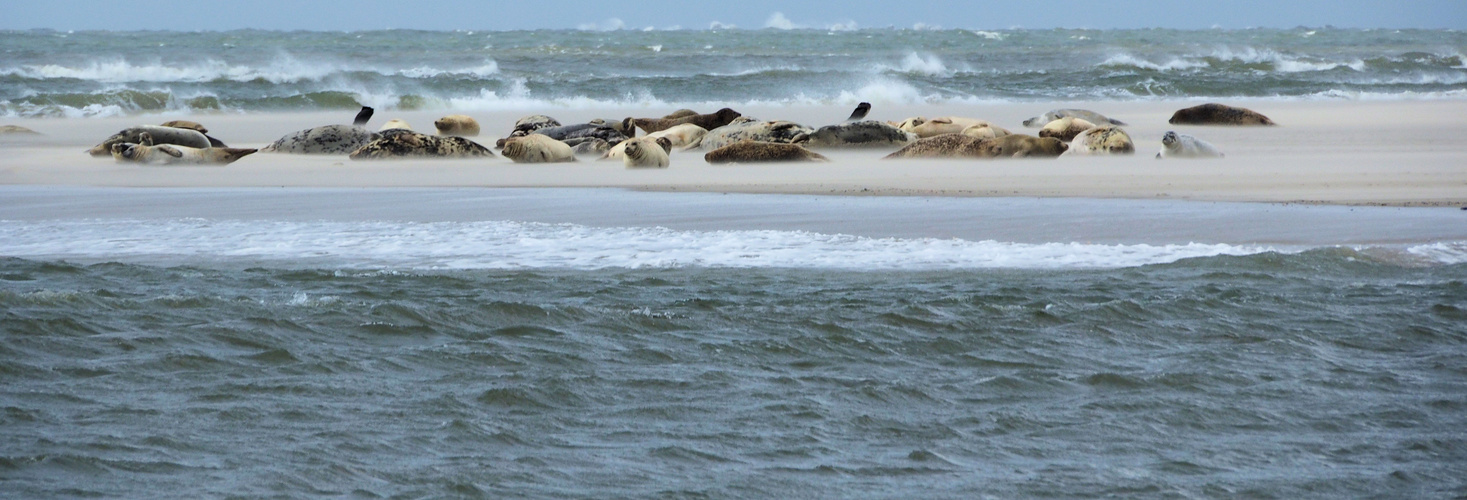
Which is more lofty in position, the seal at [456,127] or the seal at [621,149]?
the seal at [456,127]

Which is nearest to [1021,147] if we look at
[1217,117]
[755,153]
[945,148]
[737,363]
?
[945,148]

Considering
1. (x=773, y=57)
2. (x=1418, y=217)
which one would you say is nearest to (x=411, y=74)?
(x=773, y=57)

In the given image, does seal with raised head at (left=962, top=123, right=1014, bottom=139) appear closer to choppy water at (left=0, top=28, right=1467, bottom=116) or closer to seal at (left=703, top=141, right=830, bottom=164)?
seal at (left=703, top=141, right=830, bottom=164)

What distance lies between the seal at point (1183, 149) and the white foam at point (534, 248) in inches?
222

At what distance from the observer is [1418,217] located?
7.75 metres

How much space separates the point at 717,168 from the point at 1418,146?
6.43m

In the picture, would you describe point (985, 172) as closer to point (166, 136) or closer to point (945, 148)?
point (945, 148)

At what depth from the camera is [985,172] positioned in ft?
35.9

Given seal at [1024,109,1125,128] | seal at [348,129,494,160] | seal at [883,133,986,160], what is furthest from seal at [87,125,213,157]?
seal at [1024,109,1125,128]

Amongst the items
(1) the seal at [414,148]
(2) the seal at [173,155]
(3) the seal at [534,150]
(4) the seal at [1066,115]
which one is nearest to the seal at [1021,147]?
(3) the seal at [534,150]

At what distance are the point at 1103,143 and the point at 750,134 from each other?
3.34m

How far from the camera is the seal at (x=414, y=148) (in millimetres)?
12797

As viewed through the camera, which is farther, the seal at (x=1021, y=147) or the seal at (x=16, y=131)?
the seal at (x=16, y=131)

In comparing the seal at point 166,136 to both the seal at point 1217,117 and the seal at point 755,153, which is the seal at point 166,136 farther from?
the seal at point 1217,117
